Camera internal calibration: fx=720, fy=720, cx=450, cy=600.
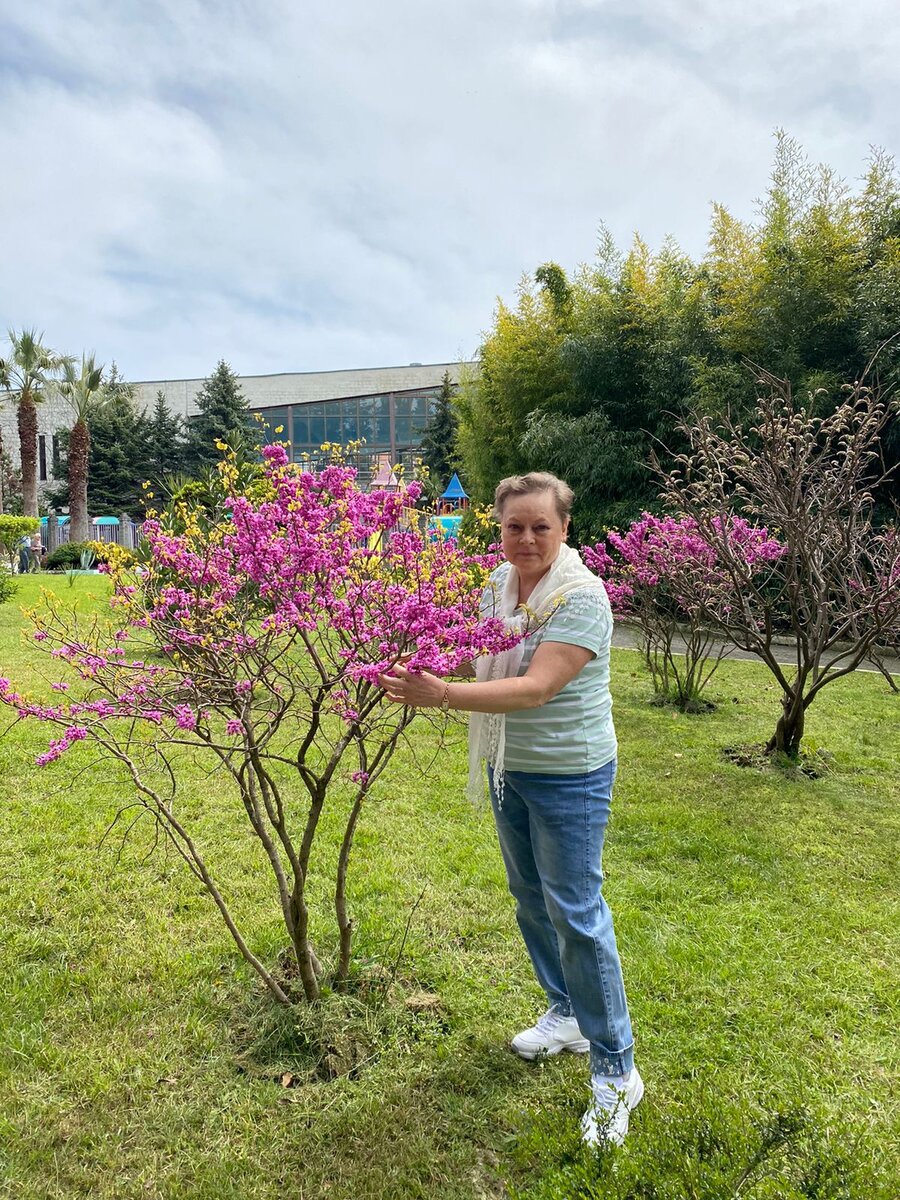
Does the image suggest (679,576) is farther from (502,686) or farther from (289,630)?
(502,686)

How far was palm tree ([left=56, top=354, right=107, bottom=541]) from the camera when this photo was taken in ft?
75.3

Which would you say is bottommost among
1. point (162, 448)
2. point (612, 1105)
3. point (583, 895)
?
point (612, 1105)

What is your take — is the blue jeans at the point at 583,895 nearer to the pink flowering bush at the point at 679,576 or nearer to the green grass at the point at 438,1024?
the green grass at the point at 438,1024

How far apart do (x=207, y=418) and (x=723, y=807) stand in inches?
1154

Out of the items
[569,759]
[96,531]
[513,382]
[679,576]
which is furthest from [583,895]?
[96,531]

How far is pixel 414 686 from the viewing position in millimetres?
1423

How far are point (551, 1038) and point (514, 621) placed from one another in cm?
118

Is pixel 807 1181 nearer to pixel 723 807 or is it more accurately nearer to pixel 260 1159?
pixel 260 1159

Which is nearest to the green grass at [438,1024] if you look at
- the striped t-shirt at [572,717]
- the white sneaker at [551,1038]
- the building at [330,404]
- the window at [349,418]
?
the white sneaker at [551,1038]

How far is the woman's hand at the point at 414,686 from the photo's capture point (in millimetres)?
1413

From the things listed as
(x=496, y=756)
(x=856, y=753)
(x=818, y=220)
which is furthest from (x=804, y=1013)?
(x=818, y=220)

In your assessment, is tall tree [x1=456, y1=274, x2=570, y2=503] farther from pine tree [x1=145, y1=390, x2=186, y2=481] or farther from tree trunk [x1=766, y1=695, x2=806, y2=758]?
pine tree [x1=145, y1=390, x2=186, y2=481]

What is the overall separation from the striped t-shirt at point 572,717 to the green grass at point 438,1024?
2.42 ft

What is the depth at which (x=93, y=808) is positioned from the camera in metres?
3.67
